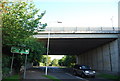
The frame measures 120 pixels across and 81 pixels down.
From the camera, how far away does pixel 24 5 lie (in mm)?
10234

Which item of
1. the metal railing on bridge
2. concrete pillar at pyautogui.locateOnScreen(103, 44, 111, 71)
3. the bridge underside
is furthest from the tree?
concrete pillar at pyautogui.locateOnScreen(103, 44, 111, 71)

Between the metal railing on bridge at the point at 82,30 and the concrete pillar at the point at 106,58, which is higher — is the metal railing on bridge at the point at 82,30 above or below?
above

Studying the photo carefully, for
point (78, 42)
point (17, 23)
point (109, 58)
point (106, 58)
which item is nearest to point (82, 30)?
point (78, 42)

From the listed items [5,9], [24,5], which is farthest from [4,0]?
[24,5]

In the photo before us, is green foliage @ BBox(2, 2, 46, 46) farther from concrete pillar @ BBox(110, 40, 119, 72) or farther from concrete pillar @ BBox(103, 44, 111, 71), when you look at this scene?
concrete pillar @ BBox(103, 44, 111, 71)

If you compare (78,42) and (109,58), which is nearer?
(109,58)

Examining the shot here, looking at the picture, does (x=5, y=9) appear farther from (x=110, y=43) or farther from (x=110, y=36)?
(x=110, y=43)

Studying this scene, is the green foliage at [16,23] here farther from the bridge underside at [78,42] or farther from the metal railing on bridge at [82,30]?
the bridge underside at [78,42]

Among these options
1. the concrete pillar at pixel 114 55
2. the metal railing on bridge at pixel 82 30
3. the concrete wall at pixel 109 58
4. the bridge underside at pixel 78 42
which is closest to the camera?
the concrete pillar at pixel 114 55

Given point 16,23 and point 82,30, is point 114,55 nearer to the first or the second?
point 82,30

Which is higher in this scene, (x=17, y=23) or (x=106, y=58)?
(x=17, y=23)

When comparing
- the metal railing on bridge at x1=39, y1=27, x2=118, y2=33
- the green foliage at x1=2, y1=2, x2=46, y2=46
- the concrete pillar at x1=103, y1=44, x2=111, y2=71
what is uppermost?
the metal railing on bridge at x1=39, y1=27, x2=118, y2=33

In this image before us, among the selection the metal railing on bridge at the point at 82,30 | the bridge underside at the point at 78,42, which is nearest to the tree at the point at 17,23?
the metal railing on bridge at the point at 82,30

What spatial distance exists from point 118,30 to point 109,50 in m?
4.15
